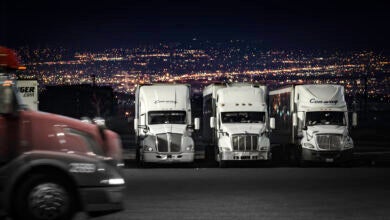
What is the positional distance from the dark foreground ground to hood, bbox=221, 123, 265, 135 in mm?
2204

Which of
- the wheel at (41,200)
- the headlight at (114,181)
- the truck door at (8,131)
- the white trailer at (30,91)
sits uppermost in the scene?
the white trailer at (30,91)

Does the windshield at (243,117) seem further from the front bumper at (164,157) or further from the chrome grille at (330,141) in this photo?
the chrome grille at (330,141)

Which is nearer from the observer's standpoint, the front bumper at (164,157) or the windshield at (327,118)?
the front bumper at (164,157)

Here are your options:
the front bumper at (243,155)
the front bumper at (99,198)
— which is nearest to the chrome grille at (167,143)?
the front bumper at (243,155)

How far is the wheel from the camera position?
11688 millimetres

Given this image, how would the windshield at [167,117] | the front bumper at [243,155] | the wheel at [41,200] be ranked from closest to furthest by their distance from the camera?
the wheel at [41,200]
the front bumper at [243,155]
the windshield at [167,117]

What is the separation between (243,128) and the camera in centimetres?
2900

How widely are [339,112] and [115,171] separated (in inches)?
746

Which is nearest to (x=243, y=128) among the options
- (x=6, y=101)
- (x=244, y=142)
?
(x=244, y=142)

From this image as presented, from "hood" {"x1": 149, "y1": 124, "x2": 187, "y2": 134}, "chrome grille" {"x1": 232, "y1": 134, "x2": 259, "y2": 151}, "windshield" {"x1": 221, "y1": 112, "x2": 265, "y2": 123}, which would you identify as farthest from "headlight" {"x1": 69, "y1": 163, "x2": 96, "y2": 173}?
"windshield" {"x1": 221, "y1": 112, "x2": 265, "y2": 123}

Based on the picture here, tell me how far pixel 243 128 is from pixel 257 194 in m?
11.1

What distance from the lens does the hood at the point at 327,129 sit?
95.9ft

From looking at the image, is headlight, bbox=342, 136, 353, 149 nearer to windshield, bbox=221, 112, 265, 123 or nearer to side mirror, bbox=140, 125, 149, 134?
windshield, bbox=221, 112, 265, 123

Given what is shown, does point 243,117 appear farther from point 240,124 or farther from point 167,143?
point 167,143
